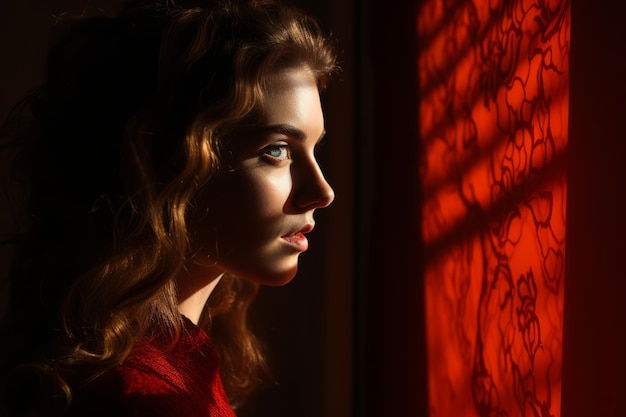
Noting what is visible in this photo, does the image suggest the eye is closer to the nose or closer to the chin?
the nose

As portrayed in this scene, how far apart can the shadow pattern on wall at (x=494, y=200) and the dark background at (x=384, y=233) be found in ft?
0.14

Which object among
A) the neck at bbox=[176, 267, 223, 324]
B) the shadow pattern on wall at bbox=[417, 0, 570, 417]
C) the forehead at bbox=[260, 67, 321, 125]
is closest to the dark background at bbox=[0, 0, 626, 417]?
the shadow pattern on wall at bbox=[417, 0, 570, 417]

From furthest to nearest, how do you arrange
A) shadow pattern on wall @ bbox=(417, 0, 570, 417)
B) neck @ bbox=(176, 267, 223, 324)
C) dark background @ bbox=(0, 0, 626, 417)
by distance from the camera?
neck @ bbox=(176, 267, 223, 324) → shadow pattern on wall @ bbox=(417, 0, 570, 417) → dark background @ bbox=(0, 0, 626, 417)

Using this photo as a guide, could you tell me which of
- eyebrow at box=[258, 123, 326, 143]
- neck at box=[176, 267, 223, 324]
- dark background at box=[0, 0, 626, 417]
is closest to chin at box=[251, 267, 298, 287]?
neck at box=[176, 267, 223, 324]

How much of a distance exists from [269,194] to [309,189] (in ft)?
0.22

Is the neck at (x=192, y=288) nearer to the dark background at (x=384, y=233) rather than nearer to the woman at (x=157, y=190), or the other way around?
the woman at (x=157, y=190)

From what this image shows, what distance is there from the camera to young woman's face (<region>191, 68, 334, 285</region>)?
3.80ft

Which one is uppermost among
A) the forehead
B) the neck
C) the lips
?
the forehead

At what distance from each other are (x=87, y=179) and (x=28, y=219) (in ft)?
0.85

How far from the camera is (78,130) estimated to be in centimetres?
121

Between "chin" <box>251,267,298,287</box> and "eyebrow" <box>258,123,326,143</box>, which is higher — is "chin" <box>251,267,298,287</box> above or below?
below

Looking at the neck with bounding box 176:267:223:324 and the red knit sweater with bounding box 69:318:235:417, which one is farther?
the neck with bounding box 176:267:223:324

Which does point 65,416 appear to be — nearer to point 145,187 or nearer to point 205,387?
point 205,387

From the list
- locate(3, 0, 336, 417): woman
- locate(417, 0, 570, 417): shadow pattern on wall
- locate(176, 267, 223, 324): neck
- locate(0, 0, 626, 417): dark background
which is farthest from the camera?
locate(176, 267, 223, 324): neck
